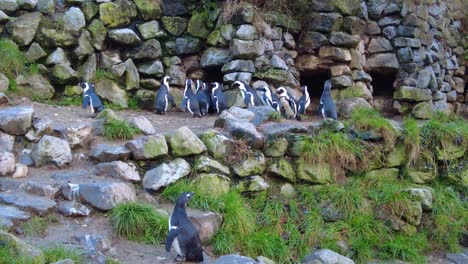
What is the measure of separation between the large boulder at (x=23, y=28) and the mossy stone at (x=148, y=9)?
1.67m

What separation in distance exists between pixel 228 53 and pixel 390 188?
3.66 meters

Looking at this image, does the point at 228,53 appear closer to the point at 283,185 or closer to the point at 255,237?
the point at 283,185

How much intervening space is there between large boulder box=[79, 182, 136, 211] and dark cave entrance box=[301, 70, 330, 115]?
558 cm

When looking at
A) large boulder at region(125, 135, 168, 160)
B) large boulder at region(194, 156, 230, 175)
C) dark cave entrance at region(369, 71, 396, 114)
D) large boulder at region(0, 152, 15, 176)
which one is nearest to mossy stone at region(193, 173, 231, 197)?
large boulder at region(194, 156, 230, 175)

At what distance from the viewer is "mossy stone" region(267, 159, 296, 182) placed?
727 cm

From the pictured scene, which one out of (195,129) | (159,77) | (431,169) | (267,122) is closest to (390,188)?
(431,169)

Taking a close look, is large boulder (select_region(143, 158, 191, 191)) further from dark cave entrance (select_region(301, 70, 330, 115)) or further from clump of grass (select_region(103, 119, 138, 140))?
dark cave entrance (select_region(301, 70, 330, 115))

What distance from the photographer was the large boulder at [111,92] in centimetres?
922

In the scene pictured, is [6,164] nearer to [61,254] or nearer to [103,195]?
[103,195]

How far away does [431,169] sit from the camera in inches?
320

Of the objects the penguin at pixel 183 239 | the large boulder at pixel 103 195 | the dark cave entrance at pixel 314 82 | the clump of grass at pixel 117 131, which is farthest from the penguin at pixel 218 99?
the penguin at pixel 183 239

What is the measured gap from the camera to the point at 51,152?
636cm

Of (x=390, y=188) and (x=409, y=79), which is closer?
(x=390, y=188)

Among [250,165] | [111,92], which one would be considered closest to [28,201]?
[250,165]
